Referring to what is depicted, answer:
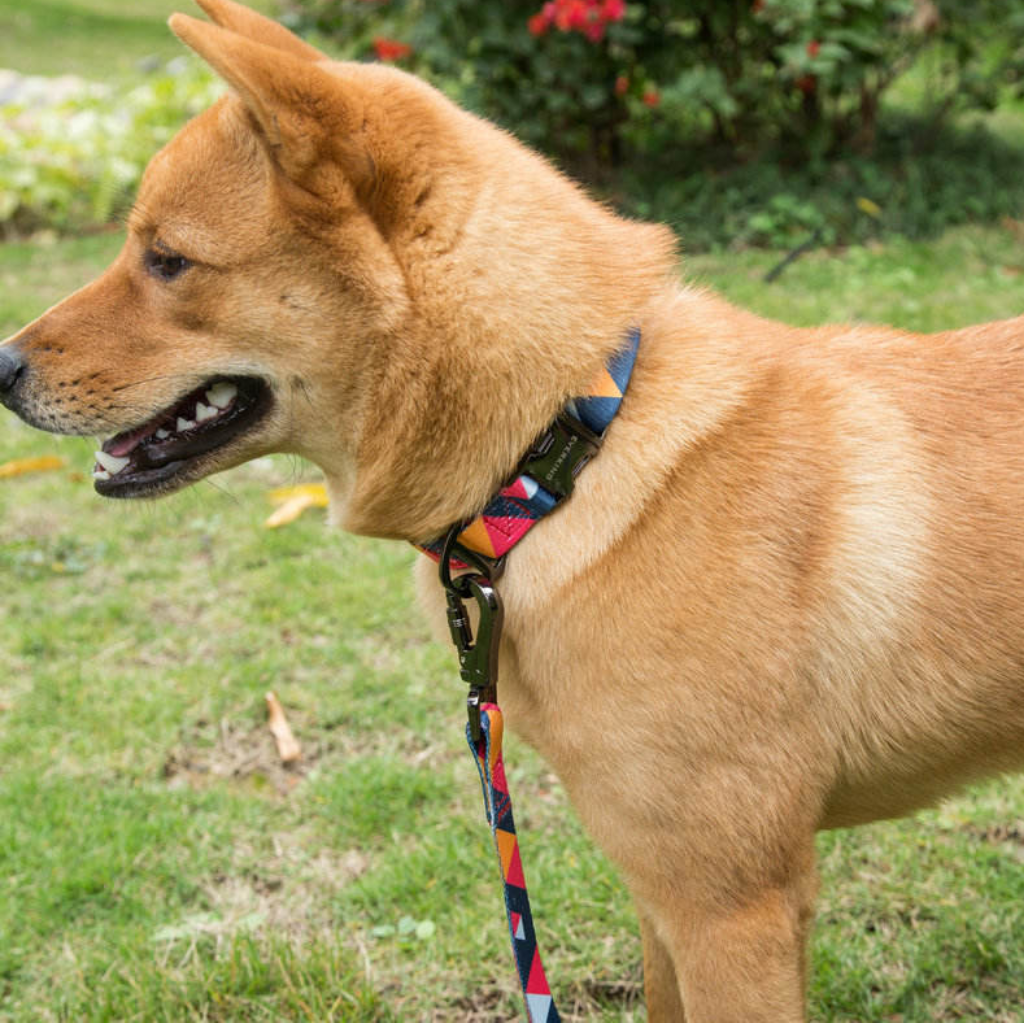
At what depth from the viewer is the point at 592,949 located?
275cm

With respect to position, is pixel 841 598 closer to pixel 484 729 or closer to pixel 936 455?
pixel 936 455

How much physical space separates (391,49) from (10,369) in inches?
227

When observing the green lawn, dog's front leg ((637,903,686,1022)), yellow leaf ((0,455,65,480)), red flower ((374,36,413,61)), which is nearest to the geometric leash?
dog's front leg ((637,903,686,1022))

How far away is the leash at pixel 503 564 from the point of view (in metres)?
1.98

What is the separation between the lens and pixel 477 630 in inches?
80.2

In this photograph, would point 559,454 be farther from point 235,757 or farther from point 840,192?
point 840,192

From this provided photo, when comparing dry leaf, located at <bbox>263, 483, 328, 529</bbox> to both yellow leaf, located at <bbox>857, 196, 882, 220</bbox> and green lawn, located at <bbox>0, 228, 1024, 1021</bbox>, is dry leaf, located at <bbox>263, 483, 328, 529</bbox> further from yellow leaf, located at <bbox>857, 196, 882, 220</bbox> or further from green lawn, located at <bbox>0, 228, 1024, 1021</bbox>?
yellow leaf, located at <bbox>857, 196, 882, 220</bbox>

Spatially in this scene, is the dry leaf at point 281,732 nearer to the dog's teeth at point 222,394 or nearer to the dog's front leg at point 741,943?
the dog's teeth at point 222,394

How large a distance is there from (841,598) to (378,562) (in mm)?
2819

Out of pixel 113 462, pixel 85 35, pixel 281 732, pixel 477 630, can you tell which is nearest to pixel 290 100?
pixel 113 462

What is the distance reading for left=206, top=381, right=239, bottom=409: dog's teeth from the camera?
7.27 ft

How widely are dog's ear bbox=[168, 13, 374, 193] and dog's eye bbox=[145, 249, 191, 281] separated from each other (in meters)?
0.30

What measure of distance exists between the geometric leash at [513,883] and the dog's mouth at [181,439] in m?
0.79

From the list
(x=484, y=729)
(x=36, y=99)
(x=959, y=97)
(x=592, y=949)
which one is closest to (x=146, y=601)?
(x=592, y=949)
